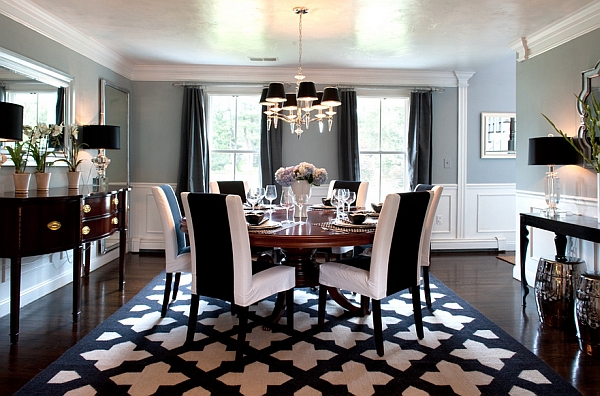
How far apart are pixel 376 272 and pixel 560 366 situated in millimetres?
1155

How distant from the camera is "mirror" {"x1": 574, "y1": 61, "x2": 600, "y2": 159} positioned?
3.52 metres

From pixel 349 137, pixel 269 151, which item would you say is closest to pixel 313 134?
pixel 349 137

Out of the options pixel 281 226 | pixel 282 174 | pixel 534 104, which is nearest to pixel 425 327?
pixel 281 226

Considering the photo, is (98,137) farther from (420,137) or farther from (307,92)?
(420,137)

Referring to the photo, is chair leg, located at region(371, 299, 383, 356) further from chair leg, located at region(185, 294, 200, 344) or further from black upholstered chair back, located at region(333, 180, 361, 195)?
black upholstered chair back, located at region(333, 180, 361, 195)

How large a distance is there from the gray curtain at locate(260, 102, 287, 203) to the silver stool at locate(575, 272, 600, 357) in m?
3.68

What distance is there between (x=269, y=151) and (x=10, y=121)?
3353mm

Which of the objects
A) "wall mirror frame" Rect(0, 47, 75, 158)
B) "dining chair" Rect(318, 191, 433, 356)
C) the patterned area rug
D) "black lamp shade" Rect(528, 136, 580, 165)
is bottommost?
the patterned area rug

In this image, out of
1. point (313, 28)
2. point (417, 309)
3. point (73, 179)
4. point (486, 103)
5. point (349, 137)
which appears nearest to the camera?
point (417, 309)

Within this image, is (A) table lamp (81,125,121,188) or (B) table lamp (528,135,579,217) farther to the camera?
(A) table lamp (81,125,121,188)

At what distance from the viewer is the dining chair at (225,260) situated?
2.47 meters

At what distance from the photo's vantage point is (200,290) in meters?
2.69

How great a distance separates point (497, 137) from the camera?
6.03 m

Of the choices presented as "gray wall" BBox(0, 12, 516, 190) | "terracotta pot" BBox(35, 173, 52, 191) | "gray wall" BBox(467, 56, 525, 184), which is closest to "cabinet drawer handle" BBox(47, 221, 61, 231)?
"terracotta pot" BBox(35, 173, 52, 191)
